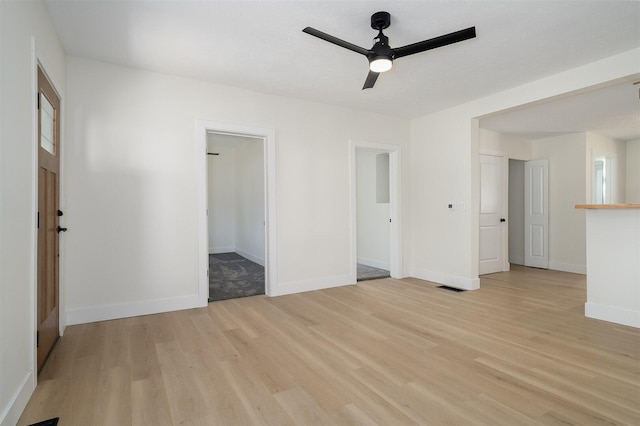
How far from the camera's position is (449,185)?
4852 mm

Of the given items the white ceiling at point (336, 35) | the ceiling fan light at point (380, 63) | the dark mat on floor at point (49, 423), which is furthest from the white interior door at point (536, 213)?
the dark mat on floor at point (49, 423)

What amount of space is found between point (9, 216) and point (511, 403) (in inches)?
114

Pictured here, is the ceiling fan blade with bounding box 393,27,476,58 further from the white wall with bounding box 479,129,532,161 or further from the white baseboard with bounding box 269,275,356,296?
the white wall with bounding box 479,129,532,161

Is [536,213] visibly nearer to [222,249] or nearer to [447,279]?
[447,279]

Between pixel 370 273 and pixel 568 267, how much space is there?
3.63 meters

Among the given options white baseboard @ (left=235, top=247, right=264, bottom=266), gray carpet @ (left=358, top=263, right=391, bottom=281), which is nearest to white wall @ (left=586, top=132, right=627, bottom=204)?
gray carpet @ (left=358, top=263, right=391, bottom=281)

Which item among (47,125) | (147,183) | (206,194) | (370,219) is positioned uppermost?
(47,125)

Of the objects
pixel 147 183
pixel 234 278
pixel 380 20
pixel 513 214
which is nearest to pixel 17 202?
pixel 147 183

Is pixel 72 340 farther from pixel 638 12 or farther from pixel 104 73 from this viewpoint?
pixel 638 12

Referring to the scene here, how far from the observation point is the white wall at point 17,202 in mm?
1607

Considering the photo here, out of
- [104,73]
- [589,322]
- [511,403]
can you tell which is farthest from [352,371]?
[104,73]

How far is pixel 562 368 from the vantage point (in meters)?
2.29

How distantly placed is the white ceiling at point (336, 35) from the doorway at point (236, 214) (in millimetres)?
2068

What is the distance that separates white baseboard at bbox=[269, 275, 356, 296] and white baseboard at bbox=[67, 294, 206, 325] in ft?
3.07
